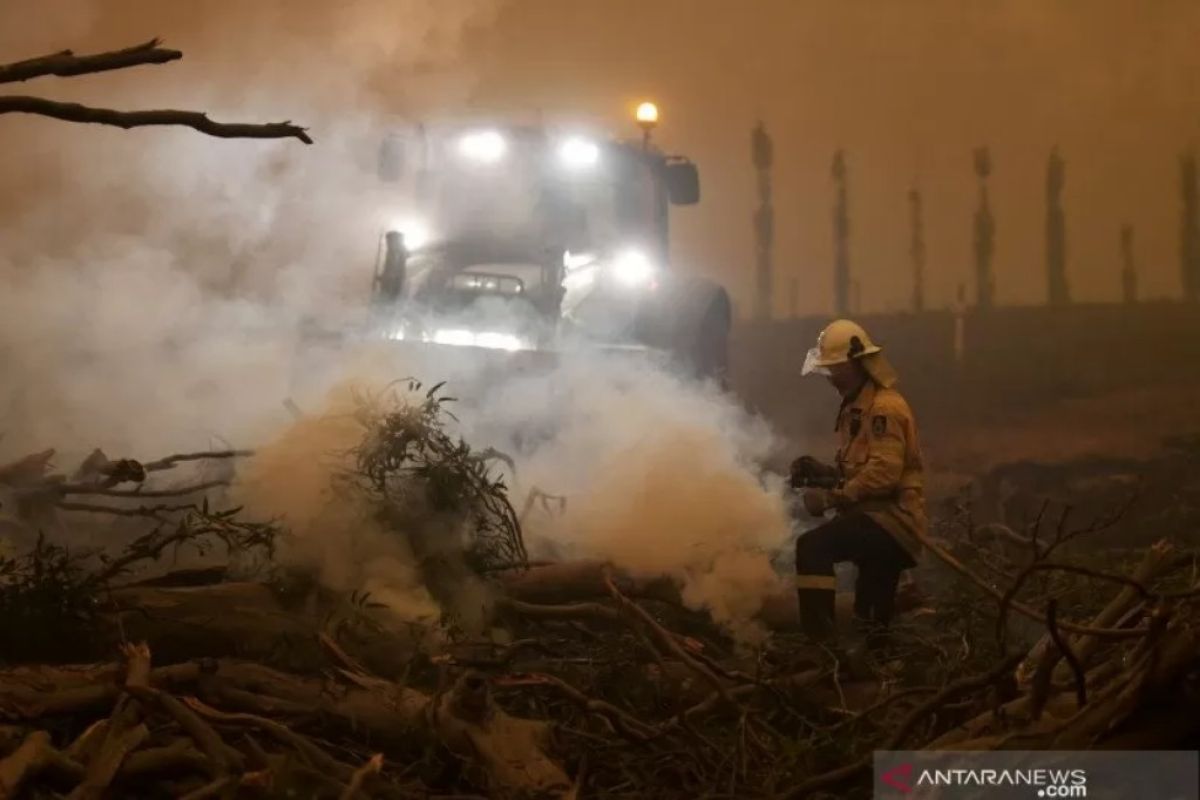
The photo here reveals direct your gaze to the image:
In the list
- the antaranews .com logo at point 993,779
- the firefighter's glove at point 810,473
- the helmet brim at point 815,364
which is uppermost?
the helmet brim at point 815,364

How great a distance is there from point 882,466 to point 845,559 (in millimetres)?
423

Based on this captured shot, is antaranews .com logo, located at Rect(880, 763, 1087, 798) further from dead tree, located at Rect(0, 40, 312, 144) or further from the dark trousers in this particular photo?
dead tree, located at Rect(0, 40, 312, 144)

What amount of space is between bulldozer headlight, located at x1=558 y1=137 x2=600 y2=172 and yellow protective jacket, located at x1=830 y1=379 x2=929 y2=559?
4596 millimetres

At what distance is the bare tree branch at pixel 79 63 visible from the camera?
3094 millimetres

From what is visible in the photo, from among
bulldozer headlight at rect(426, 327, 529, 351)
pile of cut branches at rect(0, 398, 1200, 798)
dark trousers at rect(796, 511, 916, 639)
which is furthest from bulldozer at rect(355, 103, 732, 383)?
dark trousers at rect(796, 511, 916, 639)

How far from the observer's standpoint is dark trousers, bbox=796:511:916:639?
467cm

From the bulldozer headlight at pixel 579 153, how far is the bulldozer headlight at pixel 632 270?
0.79 metres

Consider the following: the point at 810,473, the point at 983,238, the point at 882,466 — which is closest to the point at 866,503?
the point at 882,466

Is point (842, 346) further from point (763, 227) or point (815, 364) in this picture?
point (763, 227)

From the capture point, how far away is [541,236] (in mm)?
8969

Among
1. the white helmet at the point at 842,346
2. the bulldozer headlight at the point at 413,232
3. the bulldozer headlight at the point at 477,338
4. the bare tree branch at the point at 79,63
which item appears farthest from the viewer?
the bulldozer headlight at the point at 413,232

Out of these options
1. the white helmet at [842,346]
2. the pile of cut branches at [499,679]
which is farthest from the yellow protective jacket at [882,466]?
the pile of cut branches at [499,679]

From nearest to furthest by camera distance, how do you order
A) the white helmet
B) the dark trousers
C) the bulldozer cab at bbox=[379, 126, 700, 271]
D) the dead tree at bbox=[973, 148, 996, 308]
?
the dark trousers, the white helmet, the bulldozer cab at bbox=[379, 126, 700, 271], the dead tree at bbox=[973, 148, 996, 308]

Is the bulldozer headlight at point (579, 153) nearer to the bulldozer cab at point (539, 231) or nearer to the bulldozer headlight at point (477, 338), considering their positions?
the bulldozer cab at point (539, 231)
